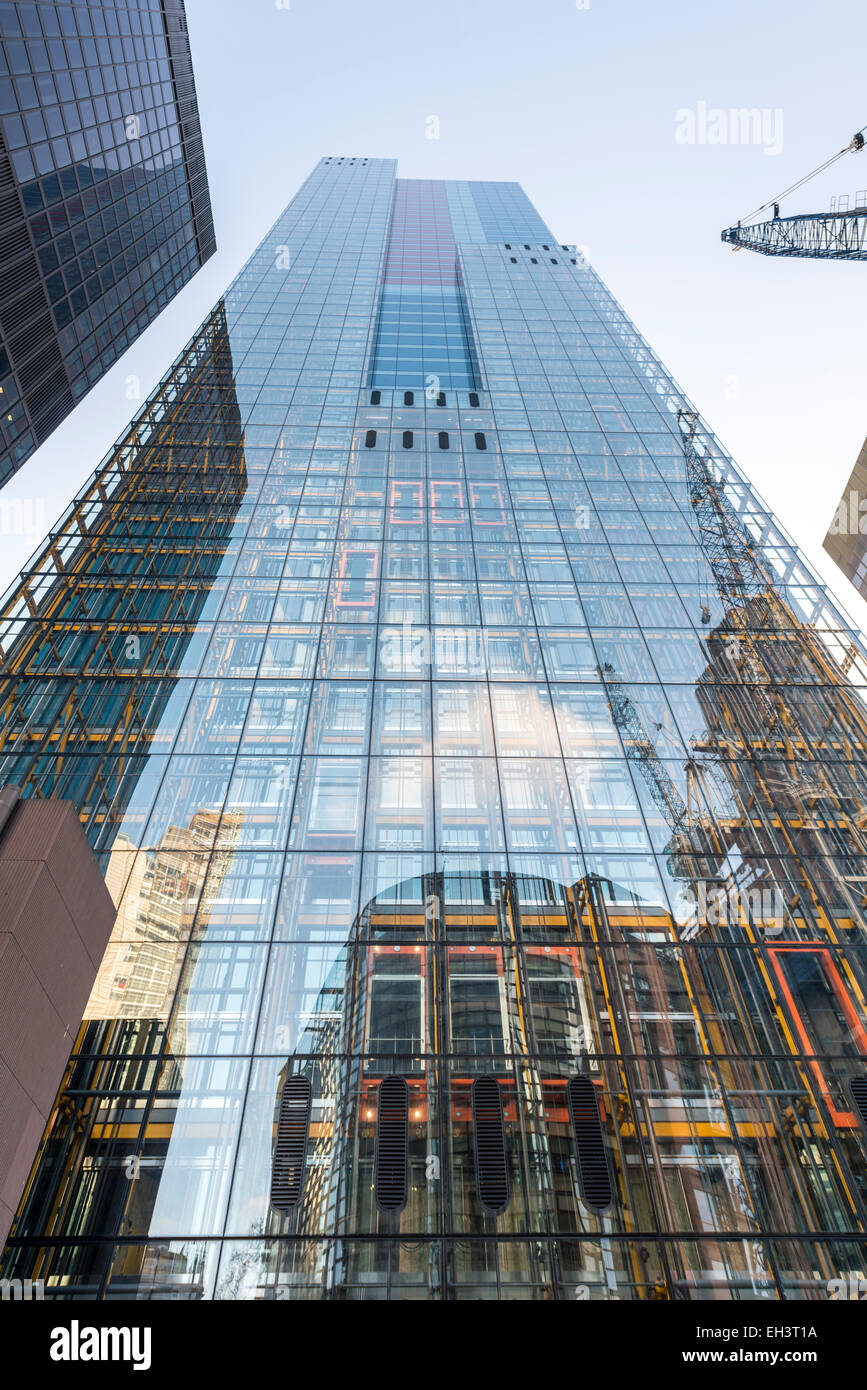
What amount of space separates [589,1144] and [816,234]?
4750cm

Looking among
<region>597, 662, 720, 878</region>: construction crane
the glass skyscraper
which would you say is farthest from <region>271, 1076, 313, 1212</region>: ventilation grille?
<region>597, 662, 720, 878</region>: construction crane

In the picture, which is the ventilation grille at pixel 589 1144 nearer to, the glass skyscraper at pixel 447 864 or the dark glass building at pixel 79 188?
the glass skyscraper at pixel 447 864

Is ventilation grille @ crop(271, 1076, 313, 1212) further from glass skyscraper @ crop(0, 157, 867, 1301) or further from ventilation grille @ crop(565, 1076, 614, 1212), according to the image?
ventilation grille @ crop(565, 1076, 614, 1212)

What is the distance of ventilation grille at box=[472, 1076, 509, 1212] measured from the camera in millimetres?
11812

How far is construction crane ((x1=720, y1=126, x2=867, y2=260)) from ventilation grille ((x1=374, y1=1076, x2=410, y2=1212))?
143 feet

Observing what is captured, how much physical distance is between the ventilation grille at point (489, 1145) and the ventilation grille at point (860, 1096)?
5.80 m

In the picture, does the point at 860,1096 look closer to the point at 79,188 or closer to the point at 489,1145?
the point at 489,1145

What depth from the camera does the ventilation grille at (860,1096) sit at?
41.1 ft

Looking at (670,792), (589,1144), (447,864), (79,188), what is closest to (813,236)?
(79,188)

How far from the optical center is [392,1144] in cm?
1227

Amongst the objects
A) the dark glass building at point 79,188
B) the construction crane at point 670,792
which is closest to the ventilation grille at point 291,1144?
the construction crane at point 670,792

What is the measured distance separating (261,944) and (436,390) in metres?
25.2

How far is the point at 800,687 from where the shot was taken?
1998 centimetres
